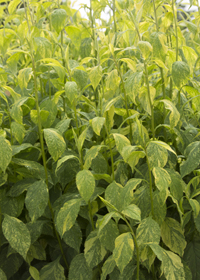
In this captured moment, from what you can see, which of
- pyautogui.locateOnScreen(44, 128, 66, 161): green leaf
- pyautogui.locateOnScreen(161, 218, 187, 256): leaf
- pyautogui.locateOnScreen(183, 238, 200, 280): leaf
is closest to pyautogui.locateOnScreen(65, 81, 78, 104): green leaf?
pyautogui.locateOnScreen(44, 128, 66, 161): green leaf

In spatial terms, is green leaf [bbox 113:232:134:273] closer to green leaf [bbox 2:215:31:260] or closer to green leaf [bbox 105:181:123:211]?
green leaf [bbox 105:181:123:211]

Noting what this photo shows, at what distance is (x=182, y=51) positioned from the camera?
920mm

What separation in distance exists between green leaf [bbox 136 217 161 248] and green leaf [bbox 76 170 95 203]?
17 centimetres

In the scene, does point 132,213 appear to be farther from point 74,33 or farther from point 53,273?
point 74,33

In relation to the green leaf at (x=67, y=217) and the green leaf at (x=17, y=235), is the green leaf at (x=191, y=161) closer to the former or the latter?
the green leaf at (x=67, y=217)

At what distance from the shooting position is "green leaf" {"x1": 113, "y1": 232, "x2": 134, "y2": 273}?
615mm

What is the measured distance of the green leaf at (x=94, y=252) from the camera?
758 millimetres

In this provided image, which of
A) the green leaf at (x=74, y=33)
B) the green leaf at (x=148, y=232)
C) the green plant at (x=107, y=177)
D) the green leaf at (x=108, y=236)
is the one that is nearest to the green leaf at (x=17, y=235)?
the green plant at (x=107, y=177)

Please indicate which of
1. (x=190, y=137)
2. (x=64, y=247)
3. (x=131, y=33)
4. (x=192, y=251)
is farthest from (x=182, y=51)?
(x=64, y=247)

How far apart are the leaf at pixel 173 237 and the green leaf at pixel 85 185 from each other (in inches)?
11.2

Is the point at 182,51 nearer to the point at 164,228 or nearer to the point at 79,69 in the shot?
the point at 79,69

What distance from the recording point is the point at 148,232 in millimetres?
697

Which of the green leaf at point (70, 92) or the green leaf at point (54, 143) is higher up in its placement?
the green leaf at point (70, 92)

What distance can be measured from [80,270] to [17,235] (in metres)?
0.22
